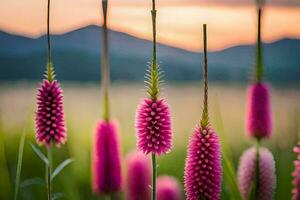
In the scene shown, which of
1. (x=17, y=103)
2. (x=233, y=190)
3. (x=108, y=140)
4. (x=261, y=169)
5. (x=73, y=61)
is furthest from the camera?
(x=73, y=61)

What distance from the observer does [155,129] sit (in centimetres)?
296

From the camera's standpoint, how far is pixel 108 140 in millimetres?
3541

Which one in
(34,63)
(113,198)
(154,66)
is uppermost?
(34,63)

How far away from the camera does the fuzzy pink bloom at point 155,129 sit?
9.63 ft

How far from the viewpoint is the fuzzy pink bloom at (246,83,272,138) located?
12.2 ft

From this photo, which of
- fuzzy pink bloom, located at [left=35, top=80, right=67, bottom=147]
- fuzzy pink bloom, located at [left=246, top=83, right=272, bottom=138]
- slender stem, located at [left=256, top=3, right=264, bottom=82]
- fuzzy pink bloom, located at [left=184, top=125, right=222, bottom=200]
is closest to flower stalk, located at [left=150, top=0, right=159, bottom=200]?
fuzzy pink bloom, located at [left=184, top=125, right=222, bottom=200]

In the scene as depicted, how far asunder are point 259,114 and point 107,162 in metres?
0.89

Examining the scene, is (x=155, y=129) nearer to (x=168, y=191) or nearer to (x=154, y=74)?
(x=154, y=74)

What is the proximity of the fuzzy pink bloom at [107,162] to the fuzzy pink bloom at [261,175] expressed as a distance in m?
0.68

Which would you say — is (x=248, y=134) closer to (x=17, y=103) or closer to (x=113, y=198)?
(x=113, y=198)

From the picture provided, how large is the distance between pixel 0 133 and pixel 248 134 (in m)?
1.36

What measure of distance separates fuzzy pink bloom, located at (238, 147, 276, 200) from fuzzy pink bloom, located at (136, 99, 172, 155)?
76 cm

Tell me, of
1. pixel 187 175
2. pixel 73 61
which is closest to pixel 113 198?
pixel 187 175

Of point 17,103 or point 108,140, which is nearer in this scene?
point 108,140
